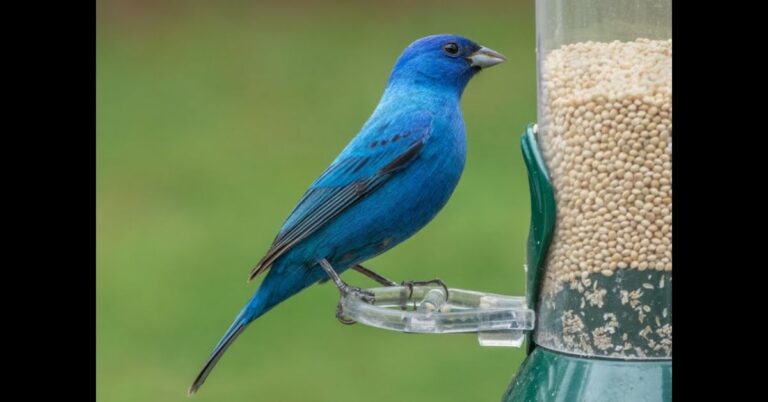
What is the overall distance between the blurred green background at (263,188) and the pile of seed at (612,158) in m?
3.33

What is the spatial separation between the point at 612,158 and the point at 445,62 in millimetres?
1375

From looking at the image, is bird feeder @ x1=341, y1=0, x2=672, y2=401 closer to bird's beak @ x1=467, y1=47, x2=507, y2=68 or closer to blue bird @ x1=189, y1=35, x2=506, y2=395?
blue bird @ x1=189, y1=35, x2=506, y2=395

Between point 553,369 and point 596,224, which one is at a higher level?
point 596,224

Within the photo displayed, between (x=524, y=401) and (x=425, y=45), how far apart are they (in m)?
1.72

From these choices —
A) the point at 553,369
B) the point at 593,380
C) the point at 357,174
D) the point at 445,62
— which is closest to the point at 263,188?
the point at 445,62

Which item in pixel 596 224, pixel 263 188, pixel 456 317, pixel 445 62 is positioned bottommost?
pixel 263 188

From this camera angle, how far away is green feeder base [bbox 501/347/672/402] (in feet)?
13.1

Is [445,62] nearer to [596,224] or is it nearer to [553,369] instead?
[596,224]

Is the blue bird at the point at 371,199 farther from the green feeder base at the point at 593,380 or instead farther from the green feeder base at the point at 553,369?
the green feeder base at the point at 593,380

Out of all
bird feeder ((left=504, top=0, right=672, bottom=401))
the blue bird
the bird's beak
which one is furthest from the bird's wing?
bird feeder ((left=504, top=0, right=672, bottom=401))

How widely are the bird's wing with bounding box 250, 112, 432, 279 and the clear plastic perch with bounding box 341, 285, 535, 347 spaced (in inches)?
18.9

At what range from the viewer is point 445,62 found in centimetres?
541

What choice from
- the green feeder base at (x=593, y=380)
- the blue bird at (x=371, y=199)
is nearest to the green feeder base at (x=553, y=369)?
the green feeder base at (x=593, y=380)

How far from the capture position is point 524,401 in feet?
14.0
